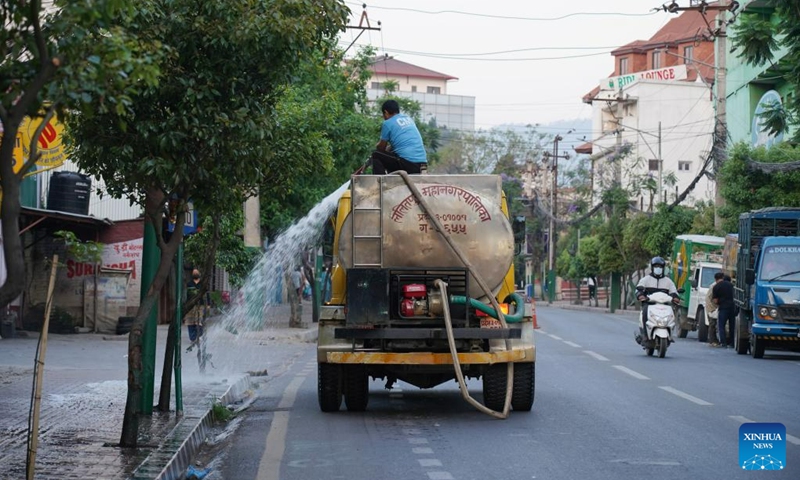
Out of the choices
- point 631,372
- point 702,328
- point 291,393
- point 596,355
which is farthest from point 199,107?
point 702,328

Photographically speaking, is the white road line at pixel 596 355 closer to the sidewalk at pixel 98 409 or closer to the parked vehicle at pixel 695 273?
the sidewalk at pixel 98 409

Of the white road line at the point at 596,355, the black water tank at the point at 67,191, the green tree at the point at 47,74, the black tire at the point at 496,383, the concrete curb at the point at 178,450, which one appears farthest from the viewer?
the black water tank at the point at 67,191

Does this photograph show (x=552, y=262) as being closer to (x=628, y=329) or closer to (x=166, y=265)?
(x=628, y=329)

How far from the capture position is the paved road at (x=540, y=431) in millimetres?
8695

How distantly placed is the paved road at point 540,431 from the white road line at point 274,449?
0.01 m

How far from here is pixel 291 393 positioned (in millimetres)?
14844

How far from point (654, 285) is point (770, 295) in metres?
2.67

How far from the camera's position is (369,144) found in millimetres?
33812

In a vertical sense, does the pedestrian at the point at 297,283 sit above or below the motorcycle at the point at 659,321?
above

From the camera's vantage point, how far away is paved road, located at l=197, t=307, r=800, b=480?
8.70 metres

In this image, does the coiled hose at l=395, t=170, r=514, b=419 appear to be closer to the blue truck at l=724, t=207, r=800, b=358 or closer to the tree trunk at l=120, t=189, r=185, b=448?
the tree trunk at l=120, t=189, r=185, b=448

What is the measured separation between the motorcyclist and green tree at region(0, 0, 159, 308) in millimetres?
15671

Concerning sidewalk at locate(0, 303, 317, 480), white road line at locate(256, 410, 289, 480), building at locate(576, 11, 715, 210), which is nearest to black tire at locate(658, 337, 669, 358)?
sidewalk at locate(0, 303, 317, 480)

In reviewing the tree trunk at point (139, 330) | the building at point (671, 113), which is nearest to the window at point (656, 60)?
the building at point (671, 113)
